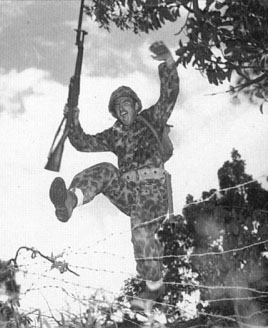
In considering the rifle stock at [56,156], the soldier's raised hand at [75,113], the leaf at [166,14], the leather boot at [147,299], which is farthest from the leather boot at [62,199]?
the leaf at [166,14]

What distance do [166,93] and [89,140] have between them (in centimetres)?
54

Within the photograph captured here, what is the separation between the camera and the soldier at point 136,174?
11.4 feet

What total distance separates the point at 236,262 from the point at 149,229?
2.23ft

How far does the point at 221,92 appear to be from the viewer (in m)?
4.00

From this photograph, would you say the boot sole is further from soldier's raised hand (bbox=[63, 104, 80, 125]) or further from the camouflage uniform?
soldier's raised hand (bbox=[63, 104, 80, 125])

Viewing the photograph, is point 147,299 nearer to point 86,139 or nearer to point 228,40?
point 86,139

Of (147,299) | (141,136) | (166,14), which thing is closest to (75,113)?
(141,136)

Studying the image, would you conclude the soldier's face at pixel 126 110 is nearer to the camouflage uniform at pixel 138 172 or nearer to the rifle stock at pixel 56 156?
the camouflage uniform at pixel 138 172

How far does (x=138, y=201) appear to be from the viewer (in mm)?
3580

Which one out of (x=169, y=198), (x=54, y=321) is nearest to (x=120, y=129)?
(x=169, y=198)

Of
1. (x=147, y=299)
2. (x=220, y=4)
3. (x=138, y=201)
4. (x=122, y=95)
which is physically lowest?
(x=147, y=299)

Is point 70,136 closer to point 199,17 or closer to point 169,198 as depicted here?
point 169,198

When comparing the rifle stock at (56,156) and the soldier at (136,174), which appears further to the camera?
the rifle stock at (56,156)

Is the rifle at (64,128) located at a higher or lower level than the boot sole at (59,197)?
higher
